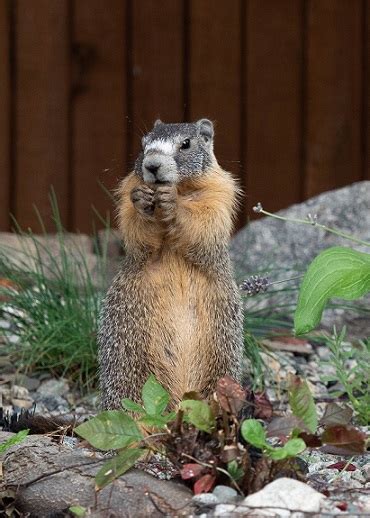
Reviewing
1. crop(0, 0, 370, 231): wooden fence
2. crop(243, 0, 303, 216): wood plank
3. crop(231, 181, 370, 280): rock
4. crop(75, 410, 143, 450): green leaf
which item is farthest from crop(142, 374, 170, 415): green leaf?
crop(243, 0, 303, 216): wood plank

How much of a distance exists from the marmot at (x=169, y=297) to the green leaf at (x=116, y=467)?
1073 mm

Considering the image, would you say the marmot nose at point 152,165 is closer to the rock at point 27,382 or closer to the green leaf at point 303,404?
the green leaf at point 303,404

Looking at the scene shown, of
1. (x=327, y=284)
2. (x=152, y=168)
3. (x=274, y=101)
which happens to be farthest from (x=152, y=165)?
(x=274, y=101)

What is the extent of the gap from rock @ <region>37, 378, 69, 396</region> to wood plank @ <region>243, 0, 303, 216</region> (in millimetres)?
2744

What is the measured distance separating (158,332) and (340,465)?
86 cm

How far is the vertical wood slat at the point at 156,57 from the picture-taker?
8445 millimetres

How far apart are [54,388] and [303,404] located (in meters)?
2.62

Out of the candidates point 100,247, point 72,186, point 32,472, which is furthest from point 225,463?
point 72,186

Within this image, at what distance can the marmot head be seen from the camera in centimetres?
470

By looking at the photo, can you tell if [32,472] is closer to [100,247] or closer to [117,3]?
[100,247]

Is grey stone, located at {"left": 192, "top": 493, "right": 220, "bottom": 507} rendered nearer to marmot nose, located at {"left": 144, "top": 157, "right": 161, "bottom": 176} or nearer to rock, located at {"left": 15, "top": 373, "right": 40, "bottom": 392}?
marmot nose, located at {"left": 144, "top": 157, "right": 161, "bottom": 176}

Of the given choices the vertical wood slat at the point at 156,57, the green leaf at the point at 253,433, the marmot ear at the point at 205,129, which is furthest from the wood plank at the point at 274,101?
the green leaf at the point at 253,433

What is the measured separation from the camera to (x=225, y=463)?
140 inches

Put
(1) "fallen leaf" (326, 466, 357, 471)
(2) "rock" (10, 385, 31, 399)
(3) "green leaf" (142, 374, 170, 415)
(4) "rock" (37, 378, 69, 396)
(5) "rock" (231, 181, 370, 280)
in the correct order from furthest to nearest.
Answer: (5) "rock" (231, 181, 370, 280) → (4) "rock" (37, 378, 69, 396) → (2) "rock" (10, 385, 31, 399) → (1) "fallen leaf" (326, 466, 357, 471) → (3) "green leaf" (142, 374, 170, 415)
